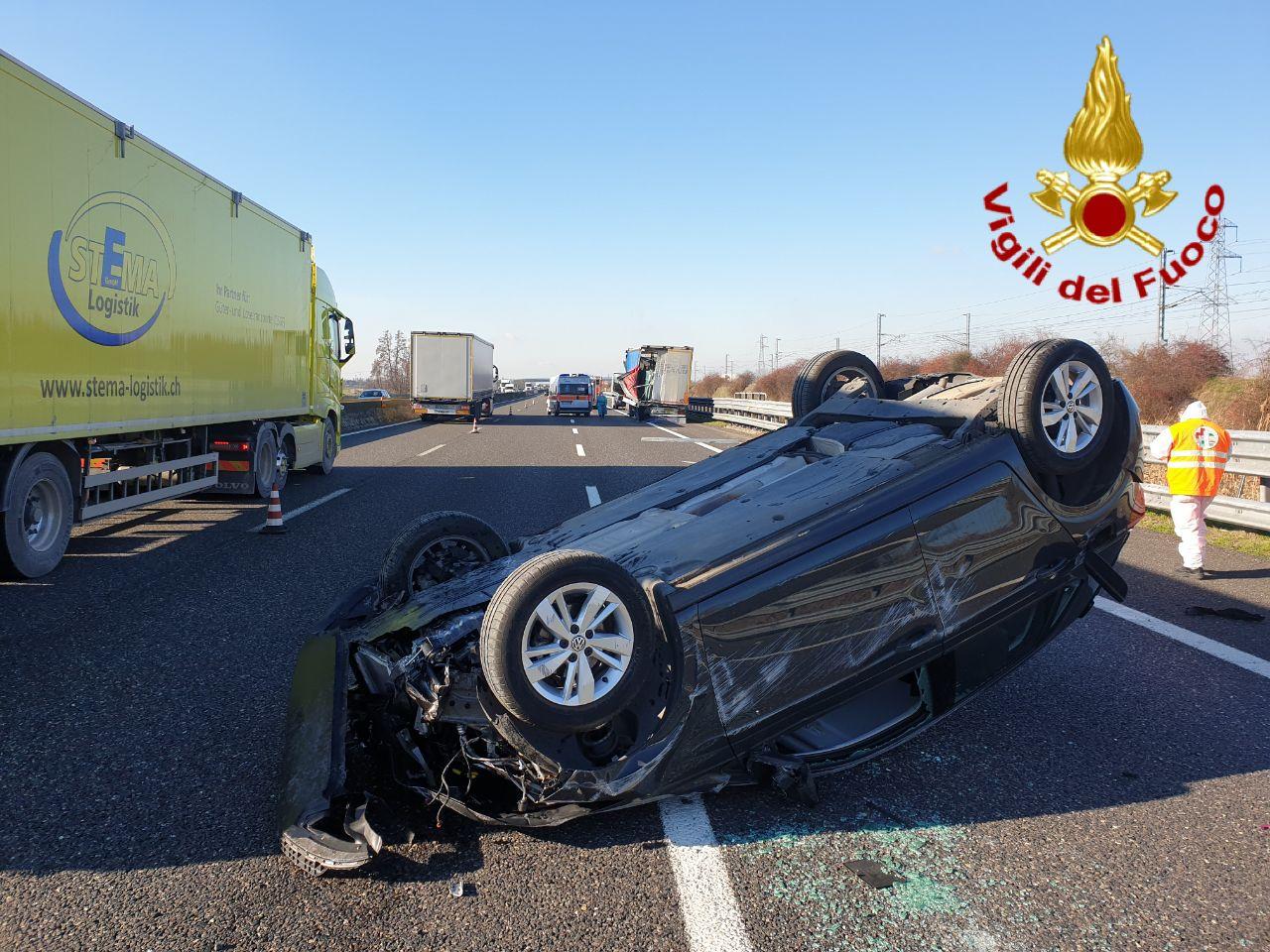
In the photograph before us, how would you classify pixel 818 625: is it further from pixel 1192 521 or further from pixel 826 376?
pixel 1192 521

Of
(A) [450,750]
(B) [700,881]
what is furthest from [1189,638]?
(A) [450,750]

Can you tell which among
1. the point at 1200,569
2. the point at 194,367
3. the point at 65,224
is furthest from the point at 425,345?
the point at 1200,569

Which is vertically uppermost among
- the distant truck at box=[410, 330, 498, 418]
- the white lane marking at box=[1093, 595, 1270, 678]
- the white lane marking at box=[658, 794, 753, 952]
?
the distant truck at box=[410, 330, 498, 418]

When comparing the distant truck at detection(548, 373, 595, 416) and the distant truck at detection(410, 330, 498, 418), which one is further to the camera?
the distant truck at detection(548, 373, 595, 416)

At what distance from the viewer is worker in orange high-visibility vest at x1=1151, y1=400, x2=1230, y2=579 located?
24.0ft

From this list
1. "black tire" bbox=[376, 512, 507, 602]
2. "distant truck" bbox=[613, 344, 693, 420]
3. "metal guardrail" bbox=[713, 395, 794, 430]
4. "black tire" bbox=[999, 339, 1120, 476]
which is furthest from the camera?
"distant truck" bbox=[613, 344, 693, 420]

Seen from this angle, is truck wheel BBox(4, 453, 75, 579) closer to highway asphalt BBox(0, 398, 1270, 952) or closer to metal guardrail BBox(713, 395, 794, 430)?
highway asphalt BBox(0, 398, 1270, 952)

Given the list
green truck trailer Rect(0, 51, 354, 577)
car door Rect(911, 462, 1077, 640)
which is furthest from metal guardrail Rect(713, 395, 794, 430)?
car door Rect(911, 462, 1077, 640)

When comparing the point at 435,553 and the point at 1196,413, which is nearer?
the point at 435,553

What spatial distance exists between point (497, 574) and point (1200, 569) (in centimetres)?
650

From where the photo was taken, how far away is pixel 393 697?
3141 mm

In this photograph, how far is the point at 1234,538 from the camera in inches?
355

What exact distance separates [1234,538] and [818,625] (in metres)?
7.98

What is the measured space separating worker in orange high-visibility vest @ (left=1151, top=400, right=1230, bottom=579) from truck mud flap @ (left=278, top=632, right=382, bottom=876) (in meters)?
6.93
